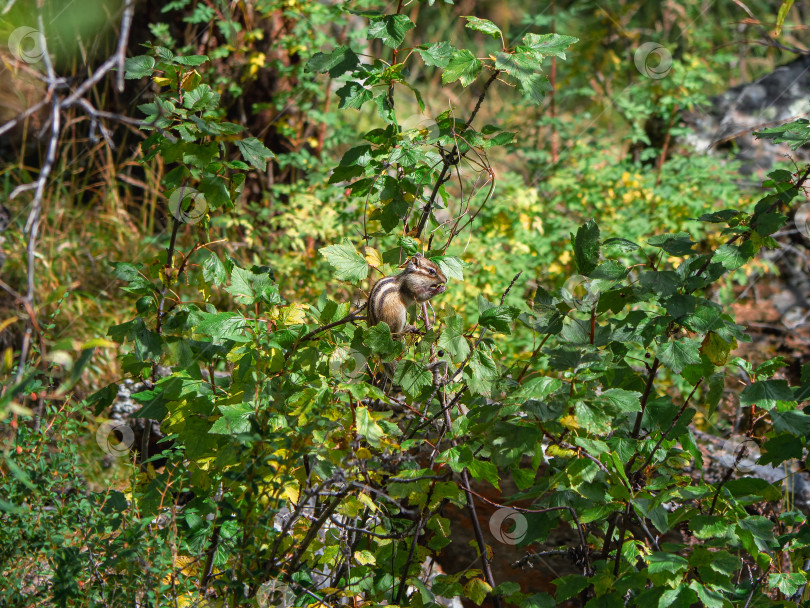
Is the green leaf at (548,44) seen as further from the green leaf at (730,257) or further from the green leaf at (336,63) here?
the green leaf at (730,257)

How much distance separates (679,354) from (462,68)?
782 millimetres

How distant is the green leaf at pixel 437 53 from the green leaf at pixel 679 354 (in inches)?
31.8

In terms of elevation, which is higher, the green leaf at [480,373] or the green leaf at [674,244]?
the green leaf at [674,244]

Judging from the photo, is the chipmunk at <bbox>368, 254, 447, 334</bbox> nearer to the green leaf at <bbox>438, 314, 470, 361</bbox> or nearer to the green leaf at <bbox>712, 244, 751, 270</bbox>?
the green leaf at <bbox>438, 314, 470, 361</bbox>

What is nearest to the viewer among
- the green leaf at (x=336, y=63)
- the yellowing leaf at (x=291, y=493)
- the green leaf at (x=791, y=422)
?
the green leaf at (x=791, y=422)

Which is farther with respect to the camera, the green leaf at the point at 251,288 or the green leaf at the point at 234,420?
the green leaf at the point at 251,288

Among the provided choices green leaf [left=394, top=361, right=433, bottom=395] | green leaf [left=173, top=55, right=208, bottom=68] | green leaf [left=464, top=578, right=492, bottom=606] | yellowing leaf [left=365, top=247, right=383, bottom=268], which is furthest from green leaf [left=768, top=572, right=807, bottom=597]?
green leaf [left=173, top=55, right=208, bottom=68]

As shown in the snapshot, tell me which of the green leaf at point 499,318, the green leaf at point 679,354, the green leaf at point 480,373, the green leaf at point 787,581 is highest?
the green leaf at point 499,318

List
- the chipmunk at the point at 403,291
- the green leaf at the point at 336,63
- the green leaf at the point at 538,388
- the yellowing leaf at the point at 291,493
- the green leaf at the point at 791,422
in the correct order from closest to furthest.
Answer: the green leaf at the point at 538,388
the green leaf at the point at 791,422
the yellowing leaf at the point at 291,493
the green leaf at the point at 336,63
the chipmunk at the point at 403,291

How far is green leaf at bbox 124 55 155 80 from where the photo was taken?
1.73 metres

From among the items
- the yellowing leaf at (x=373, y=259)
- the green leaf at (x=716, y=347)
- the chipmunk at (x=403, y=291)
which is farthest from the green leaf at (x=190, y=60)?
the green leaf at (x=716, y=347)

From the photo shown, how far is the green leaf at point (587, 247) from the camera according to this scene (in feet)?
5.54

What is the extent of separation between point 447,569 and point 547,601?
4.20 ft

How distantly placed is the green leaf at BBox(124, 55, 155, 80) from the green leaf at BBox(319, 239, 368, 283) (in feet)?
1.87
